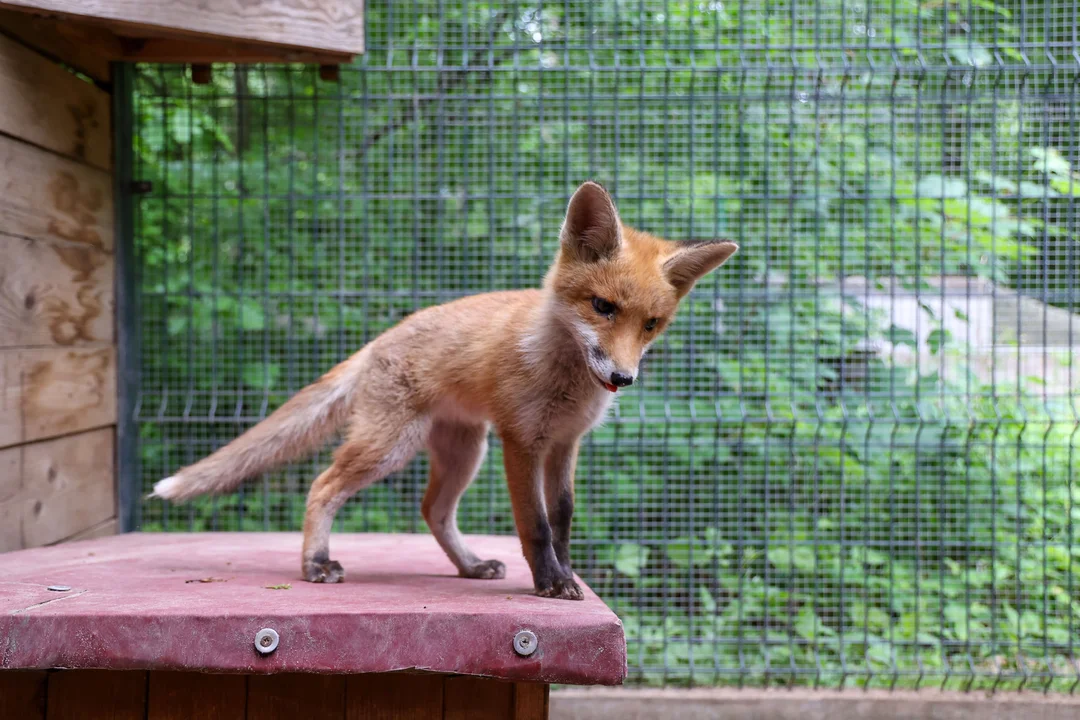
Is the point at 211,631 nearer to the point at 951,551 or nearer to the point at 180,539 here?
the point at 180,539

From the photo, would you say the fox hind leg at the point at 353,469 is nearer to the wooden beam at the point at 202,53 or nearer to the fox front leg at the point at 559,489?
the fox front leg at the point at 559,489

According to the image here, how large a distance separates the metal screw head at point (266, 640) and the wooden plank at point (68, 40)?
7.69 ft

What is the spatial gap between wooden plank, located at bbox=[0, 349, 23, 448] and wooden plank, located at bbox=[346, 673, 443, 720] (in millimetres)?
1637

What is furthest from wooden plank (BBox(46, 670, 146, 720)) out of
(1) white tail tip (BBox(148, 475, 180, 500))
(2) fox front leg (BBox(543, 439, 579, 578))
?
(2) fox front leg (BBox(543, 439, 579, 578))

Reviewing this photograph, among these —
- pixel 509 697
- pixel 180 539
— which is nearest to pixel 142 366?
pixel 180 539

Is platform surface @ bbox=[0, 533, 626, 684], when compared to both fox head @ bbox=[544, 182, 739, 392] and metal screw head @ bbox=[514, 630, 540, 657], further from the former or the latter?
fox head @ bbox=[544, 182, 739, 392]

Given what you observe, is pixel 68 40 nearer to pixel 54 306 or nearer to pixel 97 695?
pixel 54 306

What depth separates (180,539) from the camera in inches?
142

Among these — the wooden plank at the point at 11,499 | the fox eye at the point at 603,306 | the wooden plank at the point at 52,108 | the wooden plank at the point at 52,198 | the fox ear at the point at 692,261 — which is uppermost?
the wooden plank at the point at 52,108

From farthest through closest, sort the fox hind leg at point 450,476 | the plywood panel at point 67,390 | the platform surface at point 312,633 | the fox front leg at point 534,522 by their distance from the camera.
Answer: the plywood panel at point 67,390 → the fox hind leg at point 450,476 → the fox front leg at point 534,522 → the platform surface at point 312,633

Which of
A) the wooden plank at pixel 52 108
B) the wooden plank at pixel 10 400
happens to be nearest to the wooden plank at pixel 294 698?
the wooden plank at pixel 10 400

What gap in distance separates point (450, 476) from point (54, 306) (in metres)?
1.69

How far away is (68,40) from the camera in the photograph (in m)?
3.41

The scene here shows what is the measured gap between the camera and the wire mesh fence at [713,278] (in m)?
3.96
